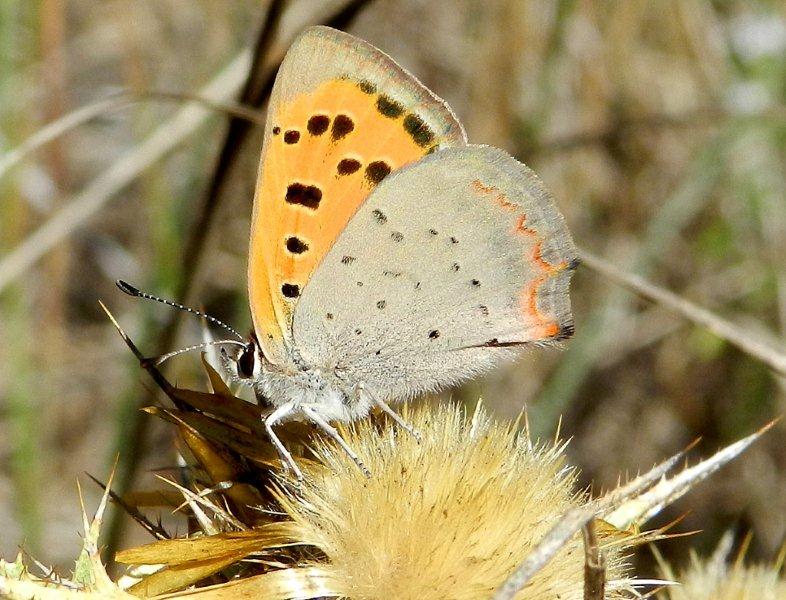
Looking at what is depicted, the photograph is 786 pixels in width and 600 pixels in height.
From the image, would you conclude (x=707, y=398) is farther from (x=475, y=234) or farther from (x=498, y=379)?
(x=475, y=234)

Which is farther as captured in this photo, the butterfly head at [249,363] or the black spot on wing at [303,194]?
the butterfly head at [249,363]

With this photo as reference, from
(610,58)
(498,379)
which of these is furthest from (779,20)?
(498,379)

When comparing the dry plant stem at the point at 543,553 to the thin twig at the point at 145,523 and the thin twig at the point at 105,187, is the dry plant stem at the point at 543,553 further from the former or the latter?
the thin twig at the point at 105,187

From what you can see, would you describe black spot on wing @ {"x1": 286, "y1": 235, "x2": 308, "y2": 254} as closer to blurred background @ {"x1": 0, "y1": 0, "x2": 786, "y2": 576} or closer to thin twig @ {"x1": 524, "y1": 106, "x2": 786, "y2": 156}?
blurred background @ {"x1": 0, "y1": 0, "x2": 786, "y2": 576}

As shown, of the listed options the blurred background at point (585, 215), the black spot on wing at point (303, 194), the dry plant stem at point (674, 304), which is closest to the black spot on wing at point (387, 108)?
the black spot on wing at point (303, 194)

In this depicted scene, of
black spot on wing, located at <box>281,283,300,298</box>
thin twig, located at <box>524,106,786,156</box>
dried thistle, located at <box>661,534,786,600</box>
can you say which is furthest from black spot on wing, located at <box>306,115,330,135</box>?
thin twig, located at <box>524,106,786,156</box>
